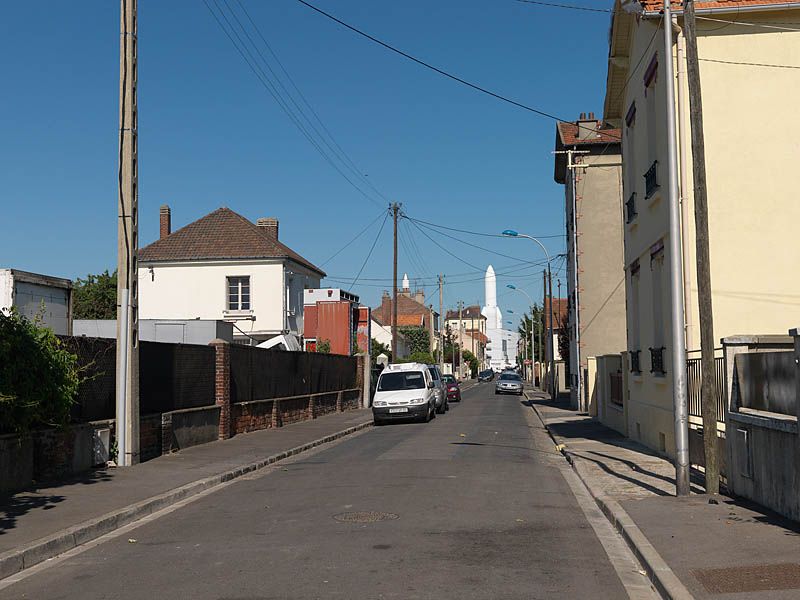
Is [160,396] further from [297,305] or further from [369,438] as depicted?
[297,305]

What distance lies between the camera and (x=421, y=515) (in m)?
10.7

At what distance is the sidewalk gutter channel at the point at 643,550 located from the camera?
22.4 ft

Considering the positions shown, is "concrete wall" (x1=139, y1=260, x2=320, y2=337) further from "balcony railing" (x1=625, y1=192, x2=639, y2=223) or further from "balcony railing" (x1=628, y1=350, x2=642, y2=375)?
"balcony railing" (x1=628, y1=350, x2=642, y2=375)

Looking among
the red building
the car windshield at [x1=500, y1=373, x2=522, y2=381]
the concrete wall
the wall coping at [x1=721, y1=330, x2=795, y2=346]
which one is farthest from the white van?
the car windshield at [x1=500, y1=373, x2=522, y2=381]

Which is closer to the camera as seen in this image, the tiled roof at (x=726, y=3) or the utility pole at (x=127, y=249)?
the utility pole at (x=127, y=249)

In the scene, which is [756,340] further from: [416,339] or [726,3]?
[416,339]

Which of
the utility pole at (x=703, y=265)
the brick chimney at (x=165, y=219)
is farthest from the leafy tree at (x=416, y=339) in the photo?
the utility pole at (x=703, y=265)

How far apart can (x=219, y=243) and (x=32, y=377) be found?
35933 mm

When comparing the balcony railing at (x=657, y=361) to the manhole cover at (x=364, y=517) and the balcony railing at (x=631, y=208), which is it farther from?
the manhole cover at (x=364, y=517)

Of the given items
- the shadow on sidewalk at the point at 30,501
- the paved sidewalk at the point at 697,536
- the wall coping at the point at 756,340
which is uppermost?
the wall coping at the point at 756,340

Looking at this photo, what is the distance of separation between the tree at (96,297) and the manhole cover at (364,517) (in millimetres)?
39975

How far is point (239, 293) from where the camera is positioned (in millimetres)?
46719

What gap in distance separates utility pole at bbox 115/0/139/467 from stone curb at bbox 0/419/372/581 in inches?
74.6

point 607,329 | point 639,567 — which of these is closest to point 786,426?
point 639,567
